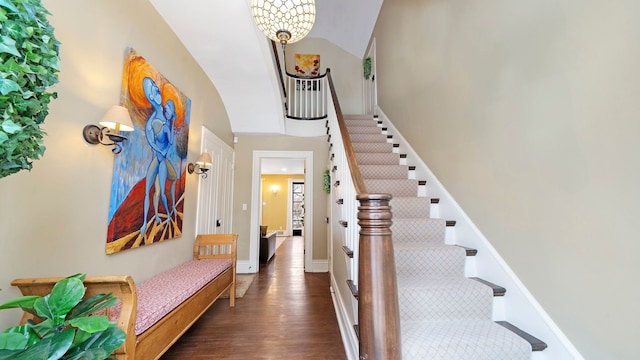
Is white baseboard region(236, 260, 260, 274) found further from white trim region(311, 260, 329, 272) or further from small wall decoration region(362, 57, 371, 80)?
small wall decoration region(362, 57, 371, 80)

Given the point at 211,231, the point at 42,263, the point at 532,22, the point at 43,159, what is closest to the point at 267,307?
the point at 211,231

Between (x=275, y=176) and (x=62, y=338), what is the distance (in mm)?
10738

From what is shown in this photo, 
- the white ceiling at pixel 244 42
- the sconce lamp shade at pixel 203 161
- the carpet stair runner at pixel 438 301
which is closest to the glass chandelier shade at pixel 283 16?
the white ceiling at pixel 244 42

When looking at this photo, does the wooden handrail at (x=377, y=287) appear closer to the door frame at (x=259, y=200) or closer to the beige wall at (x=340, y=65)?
the door frame at (x=259, y=200)

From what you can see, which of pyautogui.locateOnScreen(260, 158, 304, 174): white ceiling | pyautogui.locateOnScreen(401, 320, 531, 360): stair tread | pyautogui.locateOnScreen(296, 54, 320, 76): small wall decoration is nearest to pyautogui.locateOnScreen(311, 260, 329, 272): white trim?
pyautogui.locateOnScreen(260, 158, 304, 174): white ceiling

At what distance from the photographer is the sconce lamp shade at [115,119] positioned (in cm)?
164

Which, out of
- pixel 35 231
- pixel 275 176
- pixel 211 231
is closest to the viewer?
pixel 35 231

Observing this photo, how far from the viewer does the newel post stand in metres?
1.01

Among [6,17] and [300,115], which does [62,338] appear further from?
[300,115]

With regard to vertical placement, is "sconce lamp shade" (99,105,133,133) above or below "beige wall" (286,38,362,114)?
below

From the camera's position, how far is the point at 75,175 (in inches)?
61.6

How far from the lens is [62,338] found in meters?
0.76

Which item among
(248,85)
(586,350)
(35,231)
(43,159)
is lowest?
(586,350)

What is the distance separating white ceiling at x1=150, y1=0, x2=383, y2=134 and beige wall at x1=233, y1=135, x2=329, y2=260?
0.24 m
